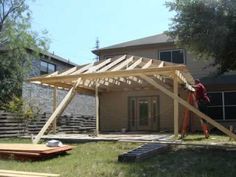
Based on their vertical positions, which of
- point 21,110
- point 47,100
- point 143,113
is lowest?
→ point 143,113

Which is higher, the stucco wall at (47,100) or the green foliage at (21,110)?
the stucco wall at (47,100)

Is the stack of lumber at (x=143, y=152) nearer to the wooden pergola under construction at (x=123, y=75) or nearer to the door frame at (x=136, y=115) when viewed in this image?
the wooden pergola under construction at (x=123, y=75)

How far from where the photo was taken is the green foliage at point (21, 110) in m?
18.5

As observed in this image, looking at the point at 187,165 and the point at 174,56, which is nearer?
the point at 187,165

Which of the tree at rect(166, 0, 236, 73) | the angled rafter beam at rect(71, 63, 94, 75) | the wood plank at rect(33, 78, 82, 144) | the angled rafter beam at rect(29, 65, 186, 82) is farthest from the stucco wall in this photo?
the tree at rect(166, 0, 236, 73)

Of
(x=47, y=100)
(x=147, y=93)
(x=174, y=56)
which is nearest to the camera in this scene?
(x=147, y=93)

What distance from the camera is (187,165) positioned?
9.31 meters

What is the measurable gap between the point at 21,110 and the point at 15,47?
17.8ft

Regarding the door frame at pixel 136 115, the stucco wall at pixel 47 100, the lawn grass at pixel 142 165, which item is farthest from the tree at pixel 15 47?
the lawn grass at pixel 142 165

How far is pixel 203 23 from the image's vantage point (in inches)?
453

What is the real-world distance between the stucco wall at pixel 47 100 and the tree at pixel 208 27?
12.7 meters

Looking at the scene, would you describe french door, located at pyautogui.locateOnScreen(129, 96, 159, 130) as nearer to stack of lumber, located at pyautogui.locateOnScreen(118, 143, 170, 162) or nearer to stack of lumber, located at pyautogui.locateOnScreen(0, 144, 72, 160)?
stack of lumber, located at pyautogui.locateOnScreen(118, 143, 170, 162)

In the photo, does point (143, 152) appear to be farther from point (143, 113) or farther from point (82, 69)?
point (143, 113)

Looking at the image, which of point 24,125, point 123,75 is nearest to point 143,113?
point 24,125
